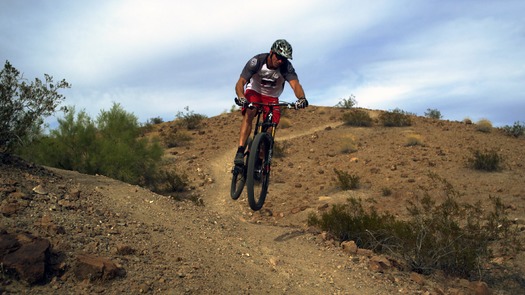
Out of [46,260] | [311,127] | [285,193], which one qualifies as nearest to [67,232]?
[46,260]

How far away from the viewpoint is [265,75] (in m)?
7.69

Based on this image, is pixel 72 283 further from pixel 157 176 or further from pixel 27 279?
pixel 157 176

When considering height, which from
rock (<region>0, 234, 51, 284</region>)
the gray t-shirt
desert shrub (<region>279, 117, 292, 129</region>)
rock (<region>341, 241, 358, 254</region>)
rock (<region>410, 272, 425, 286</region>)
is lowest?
rock (<region>410, 272, 425, 286</region>)

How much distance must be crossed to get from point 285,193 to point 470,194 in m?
6.63

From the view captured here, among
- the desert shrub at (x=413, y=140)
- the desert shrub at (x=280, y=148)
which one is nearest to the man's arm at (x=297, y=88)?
the desert shrub at (x=280, y=148)

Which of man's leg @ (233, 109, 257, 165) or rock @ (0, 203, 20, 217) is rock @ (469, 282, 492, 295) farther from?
rock @ (0, 203, 20, 217)

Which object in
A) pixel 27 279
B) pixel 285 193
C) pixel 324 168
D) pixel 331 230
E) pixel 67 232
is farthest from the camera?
pixel 324 168

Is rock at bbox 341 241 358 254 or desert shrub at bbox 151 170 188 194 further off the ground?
desert shrub at bbox 151 170 188 194

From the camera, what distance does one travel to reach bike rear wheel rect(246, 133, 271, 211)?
7.09m

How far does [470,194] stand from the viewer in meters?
15.1

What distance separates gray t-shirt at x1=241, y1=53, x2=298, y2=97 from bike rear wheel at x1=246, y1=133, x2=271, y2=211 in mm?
853

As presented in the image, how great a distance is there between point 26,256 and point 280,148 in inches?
725

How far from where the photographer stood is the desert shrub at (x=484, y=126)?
85.3 ft

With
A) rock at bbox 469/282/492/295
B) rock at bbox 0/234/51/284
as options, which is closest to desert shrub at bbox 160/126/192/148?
rock at bbox 469/282/492/295
